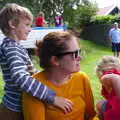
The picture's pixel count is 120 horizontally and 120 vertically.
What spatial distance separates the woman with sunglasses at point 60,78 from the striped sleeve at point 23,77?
0.05m

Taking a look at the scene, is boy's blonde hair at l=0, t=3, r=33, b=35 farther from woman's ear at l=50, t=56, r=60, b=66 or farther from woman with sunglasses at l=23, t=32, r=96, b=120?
woman's ear at l=50, t=56, r=60, b=66

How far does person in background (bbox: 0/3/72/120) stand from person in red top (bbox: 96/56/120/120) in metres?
0.27

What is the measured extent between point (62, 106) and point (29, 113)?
22 centimetres

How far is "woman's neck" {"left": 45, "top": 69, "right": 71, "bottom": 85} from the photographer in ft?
9.95

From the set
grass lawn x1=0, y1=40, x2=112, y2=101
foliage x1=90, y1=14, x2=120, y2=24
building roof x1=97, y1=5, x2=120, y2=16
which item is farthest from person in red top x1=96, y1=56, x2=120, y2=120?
building roof x1=97, y1=5, x2=120, y2=16

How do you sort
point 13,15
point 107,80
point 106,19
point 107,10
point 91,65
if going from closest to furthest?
point 107,80 → point 13,15 → point 91,65 → point 106,19 → point 107,10

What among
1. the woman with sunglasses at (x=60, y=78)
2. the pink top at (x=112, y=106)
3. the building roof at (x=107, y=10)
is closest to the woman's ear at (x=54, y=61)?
the woman with sunglasses at (x=60, y=78)

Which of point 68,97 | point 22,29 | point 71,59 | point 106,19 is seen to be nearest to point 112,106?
point 68,97

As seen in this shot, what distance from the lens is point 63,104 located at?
9.63 ft

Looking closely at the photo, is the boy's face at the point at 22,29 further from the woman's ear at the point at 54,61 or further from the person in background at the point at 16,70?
the woman's ear at the point at 54,61

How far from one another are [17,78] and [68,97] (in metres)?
0.37

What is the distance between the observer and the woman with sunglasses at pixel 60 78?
2.95 m

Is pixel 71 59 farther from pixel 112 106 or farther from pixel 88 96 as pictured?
pixel 112 106

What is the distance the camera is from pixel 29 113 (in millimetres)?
2943
